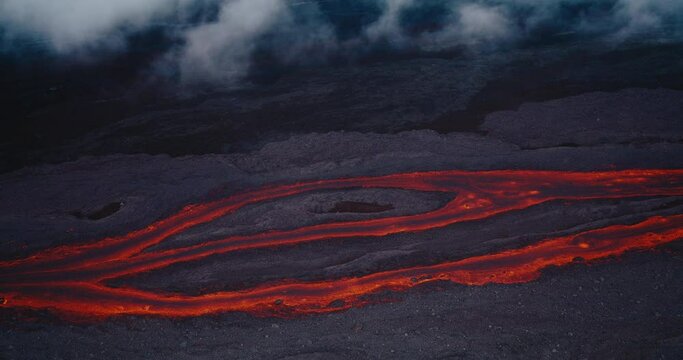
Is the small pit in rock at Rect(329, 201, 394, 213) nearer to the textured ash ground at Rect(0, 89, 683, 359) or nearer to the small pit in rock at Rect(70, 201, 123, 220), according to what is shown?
the textured ash ground at Rect(0, 89, 683, 359)

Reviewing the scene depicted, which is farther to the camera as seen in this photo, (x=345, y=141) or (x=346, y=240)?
(x=345, y=141)

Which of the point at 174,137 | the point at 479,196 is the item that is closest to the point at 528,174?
the point at 479,196

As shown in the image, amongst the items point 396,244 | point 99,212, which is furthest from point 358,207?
point 99,212

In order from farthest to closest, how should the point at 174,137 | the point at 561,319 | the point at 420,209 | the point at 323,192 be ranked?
the point at 174,137, the point at 323,192, the point at 420,209, the point at 561,319

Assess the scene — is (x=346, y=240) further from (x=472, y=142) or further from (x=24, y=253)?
(x=24, y=253)

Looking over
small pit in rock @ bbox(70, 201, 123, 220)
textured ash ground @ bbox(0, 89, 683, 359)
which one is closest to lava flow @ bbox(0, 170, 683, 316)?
textured ash ground @ bbox(0, 89, 683, 359)

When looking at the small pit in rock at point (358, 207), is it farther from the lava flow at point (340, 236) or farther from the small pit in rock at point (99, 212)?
the small pit in rock at point (99, 212)

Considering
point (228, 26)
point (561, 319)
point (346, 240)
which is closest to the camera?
point (561, 319)

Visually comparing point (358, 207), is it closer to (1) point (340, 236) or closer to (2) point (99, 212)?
(1) point (340, 236)
